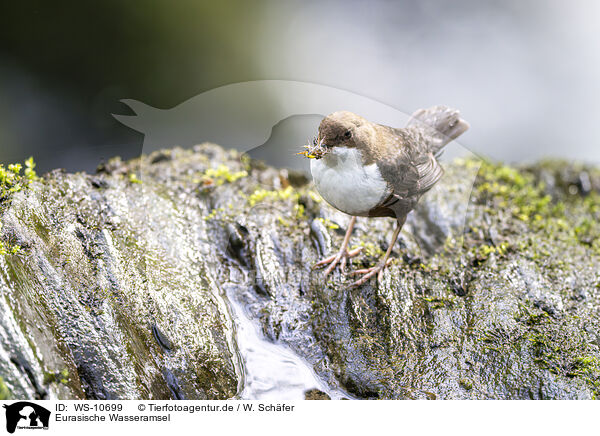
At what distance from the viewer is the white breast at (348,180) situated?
6.46 feet

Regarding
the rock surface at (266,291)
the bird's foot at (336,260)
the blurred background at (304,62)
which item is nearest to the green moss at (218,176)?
the rock surface at (266,291)

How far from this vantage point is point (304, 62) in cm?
333

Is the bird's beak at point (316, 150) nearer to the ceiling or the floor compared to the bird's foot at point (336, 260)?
nearer to the ceiling

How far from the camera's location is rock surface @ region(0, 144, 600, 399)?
1.82 m

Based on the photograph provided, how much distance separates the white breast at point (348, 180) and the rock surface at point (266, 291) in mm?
562

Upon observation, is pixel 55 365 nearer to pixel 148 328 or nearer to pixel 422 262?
pixel 148 328

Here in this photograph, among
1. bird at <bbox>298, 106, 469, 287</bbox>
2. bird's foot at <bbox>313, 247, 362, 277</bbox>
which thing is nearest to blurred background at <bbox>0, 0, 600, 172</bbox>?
bird at <bbox>298, 106, 469, 287</bbox>

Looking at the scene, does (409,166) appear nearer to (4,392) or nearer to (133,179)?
(133,179)

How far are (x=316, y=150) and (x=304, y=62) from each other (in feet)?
5.57

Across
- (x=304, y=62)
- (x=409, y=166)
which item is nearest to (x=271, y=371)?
(x=409, y=166)

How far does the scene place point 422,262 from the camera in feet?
8.82
